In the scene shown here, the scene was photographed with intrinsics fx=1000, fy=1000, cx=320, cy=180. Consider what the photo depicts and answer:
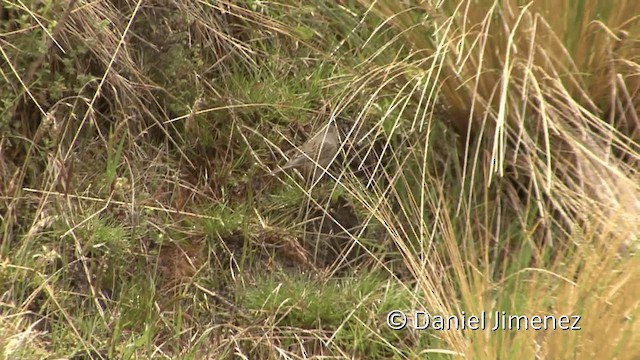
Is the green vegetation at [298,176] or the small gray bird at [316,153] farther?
the small gray bird at [316,153]

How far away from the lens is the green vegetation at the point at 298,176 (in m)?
2.25

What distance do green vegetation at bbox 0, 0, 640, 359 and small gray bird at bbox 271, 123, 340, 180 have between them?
0.04 m

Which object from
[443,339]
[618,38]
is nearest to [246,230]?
[443,339]

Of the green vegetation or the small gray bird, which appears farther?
the small gray bird

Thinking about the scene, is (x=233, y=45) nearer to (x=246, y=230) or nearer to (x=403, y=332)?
(x=246, y=230)

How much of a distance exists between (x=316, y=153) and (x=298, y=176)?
94 mm

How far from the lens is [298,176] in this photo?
2711 millimetres

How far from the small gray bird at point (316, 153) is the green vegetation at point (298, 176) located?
36 millimetres

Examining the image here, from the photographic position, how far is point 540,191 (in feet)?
7.98

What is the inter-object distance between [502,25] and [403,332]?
78 cm

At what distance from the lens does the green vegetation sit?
2.25 meters

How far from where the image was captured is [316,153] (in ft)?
8.72

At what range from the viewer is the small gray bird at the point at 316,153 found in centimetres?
265

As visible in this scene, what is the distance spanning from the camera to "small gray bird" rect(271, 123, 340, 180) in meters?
2.65
